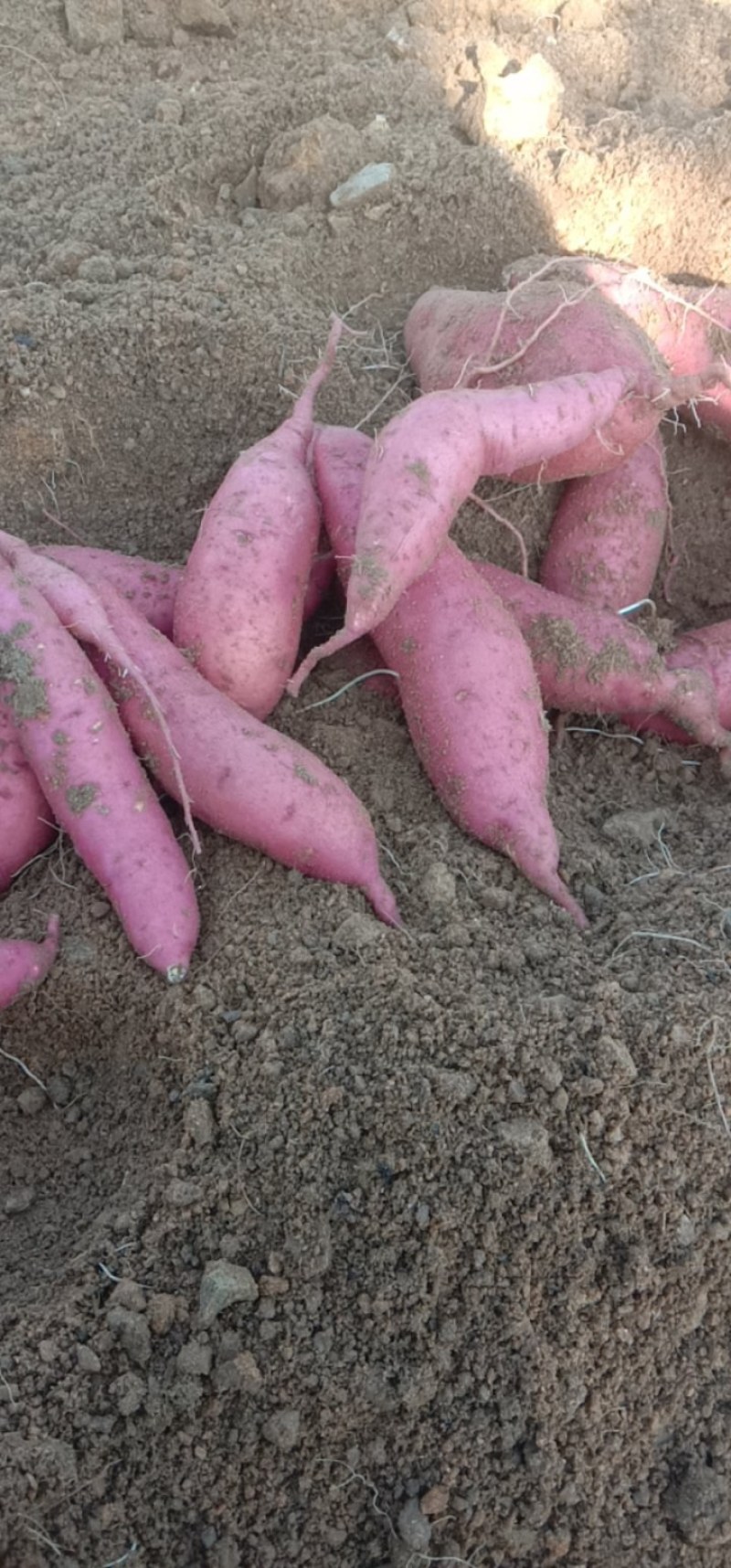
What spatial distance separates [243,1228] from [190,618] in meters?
1.11

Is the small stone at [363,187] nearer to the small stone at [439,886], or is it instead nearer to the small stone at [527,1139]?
the small stone at [439,886]

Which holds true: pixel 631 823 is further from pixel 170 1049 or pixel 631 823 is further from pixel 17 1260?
pixel 17 1260

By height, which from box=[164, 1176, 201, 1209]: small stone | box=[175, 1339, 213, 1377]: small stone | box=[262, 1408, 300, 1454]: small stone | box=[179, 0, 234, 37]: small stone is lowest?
box=[262, 1408, 300, 1454]: small stone

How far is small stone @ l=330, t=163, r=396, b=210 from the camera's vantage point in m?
2.76

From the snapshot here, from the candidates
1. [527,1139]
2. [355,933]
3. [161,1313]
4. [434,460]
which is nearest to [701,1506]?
[527,1139]

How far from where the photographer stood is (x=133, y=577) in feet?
7.16

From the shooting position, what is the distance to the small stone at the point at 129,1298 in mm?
1416

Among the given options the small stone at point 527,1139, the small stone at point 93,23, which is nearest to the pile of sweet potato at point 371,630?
the small stone at point 527,1139

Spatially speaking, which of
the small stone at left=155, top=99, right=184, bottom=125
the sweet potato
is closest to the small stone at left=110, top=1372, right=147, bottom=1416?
the sweet potato

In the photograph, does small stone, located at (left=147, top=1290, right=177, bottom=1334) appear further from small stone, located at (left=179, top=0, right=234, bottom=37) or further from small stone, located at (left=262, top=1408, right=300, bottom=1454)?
small stone, located at (left=179, top=0, right=234, bottom=37)

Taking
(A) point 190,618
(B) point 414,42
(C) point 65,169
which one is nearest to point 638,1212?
(A) point 190,618

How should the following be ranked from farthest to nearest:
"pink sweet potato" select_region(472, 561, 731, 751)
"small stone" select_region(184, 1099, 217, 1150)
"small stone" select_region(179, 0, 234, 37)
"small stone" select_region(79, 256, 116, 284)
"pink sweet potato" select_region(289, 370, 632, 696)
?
"small stone" select_region(179, 0, 234, 37), "small stone" select_region(79, 256, 116, 284), "pink sweet potato" select_region(472, 561, 731, 751), "pink sweet potato" select_region(289, 370, 632, 696), "small stone" select_region(184, 1099, 217, 1150)

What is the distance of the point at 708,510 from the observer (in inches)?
107

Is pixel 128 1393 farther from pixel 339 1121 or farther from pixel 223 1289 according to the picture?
pixel 339 1121
